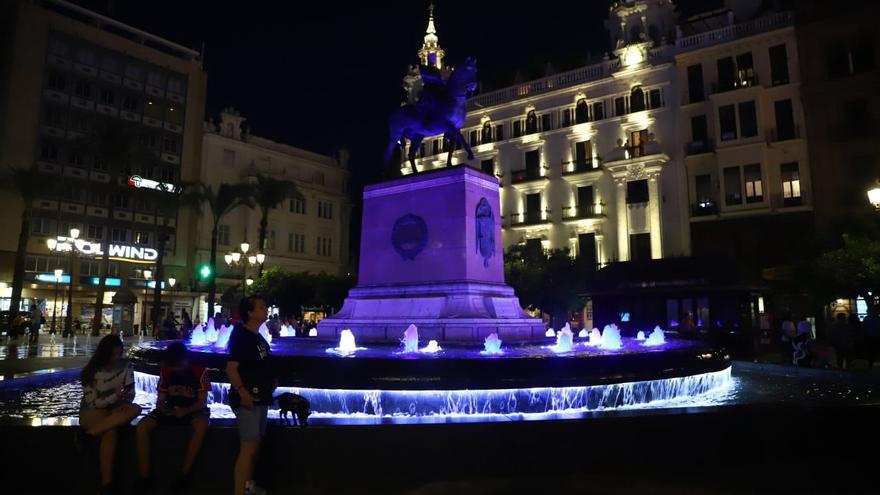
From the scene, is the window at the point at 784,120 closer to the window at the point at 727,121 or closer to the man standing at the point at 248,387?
the window at the point at 727,121

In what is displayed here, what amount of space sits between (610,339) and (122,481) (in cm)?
1058

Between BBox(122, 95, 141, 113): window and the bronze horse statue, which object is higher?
BBox(122, 95, 141, 113): window

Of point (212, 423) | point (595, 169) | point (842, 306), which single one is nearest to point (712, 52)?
point (595, 169)

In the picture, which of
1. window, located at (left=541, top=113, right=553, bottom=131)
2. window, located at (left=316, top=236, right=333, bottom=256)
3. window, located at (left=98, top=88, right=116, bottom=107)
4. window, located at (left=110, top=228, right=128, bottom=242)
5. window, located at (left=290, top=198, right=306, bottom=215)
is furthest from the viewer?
window, located at (left=316, top=236, right=333, bottom=256)

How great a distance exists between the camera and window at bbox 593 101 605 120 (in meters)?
42.7

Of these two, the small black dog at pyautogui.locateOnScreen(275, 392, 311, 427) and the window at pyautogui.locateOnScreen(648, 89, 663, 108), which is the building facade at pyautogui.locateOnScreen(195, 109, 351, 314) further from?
the small black dog at pyautogui.locateOnScreen(275, 392, 311, 427)

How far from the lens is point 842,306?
102 ft

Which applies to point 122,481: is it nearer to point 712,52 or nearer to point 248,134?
point 712,52

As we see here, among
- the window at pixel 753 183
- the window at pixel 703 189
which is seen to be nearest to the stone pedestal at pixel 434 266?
the window at pixel 753 183

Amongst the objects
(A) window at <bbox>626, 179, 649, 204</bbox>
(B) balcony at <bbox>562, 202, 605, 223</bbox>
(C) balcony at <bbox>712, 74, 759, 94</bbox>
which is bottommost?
(B) balcony at <bbox>562, 202, 605, 223</bbox>

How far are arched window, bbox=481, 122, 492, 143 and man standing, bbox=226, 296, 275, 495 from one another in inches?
1772

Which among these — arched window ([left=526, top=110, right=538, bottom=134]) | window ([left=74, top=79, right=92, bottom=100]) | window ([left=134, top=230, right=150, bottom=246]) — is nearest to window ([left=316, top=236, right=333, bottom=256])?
window ([left=134, top=230, right=150, bottom=246])

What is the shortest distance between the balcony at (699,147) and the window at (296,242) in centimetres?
3739

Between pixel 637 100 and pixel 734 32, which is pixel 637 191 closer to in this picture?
pixel 637 100
